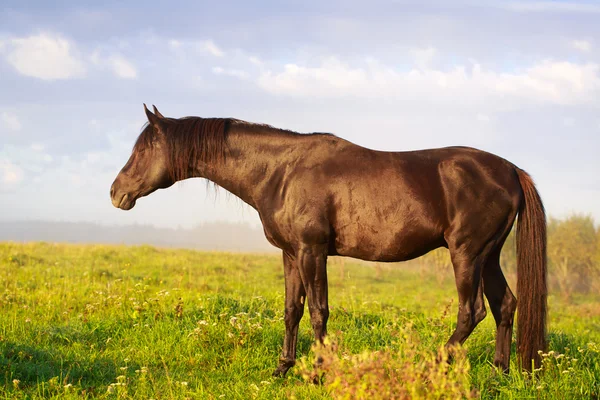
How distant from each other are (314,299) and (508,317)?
227cm

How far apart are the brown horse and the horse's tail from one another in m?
0.01

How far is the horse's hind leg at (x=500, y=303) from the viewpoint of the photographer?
640 centimetres

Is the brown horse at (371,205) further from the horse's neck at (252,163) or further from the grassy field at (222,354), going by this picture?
the grassy field at (222,354)

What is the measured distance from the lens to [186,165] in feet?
21.4

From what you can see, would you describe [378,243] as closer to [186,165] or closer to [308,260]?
[308,260]

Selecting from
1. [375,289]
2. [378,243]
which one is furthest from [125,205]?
[375,289]

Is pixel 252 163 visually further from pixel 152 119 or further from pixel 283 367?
pixel 283 367

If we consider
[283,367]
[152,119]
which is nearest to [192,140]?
[152,119]

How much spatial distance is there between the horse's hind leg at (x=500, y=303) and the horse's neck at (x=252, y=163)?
8.39 feet

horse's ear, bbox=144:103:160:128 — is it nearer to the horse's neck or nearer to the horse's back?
the horse's neck

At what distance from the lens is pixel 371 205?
19.5ft

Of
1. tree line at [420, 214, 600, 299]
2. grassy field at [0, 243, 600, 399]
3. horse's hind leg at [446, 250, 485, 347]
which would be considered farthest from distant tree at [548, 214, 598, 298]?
horse's hind leg at [446, 250, 485, 347]

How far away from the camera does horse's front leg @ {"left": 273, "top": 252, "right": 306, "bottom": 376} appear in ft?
Result: 20.8

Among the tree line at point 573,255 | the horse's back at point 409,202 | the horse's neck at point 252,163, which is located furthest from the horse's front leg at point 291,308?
the tree line at point 573,255
